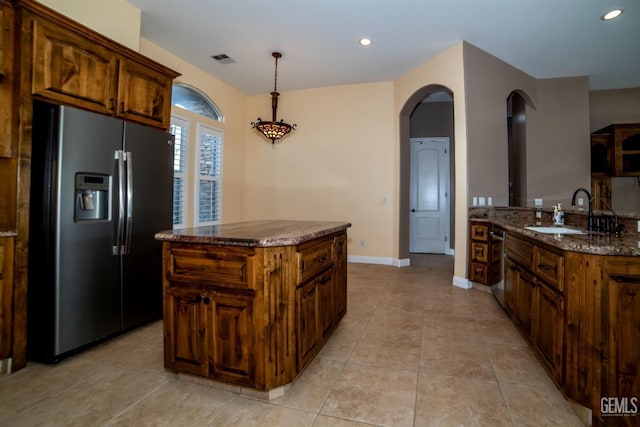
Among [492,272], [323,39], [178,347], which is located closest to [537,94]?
[492,272]

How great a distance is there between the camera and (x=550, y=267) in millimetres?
1820

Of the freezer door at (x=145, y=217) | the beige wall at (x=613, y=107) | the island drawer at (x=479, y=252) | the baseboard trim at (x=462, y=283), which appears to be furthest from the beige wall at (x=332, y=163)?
the beige wall at (x=613, y=107)

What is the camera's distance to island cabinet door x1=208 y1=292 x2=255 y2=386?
1.67 m

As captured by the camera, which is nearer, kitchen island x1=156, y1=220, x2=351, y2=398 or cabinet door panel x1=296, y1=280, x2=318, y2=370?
kitchen island x1=156, y1=220, x2=351, y2=398

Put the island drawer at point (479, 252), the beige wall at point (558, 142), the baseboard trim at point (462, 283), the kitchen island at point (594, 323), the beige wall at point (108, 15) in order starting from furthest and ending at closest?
the beige wall at point (558, 142)
the baseboard trim at point (462, 283)
the island drawer at point (479, 252)
the beige wall at point (108, 15)
the kitchen island at point (594, 323)

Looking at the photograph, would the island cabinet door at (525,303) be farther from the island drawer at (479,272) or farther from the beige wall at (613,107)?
the beige wall at (613,107)

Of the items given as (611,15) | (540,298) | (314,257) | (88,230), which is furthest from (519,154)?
(88,230)

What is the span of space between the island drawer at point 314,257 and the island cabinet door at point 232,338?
38cm

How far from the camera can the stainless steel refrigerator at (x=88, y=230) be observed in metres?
2.06

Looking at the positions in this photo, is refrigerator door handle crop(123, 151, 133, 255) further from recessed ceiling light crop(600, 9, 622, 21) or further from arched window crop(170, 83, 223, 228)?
recessed ceiling light crop(600, 9, 622, 21)

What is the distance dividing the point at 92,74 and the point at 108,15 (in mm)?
1002

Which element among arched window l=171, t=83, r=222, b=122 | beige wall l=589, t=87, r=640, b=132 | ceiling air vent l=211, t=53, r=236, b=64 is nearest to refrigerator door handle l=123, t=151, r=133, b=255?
arched window l=171, t=83, r=222, b=122

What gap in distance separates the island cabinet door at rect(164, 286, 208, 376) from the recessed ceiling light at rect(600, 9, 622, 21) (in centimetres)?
495

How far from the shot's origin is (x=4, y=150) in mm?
1972
